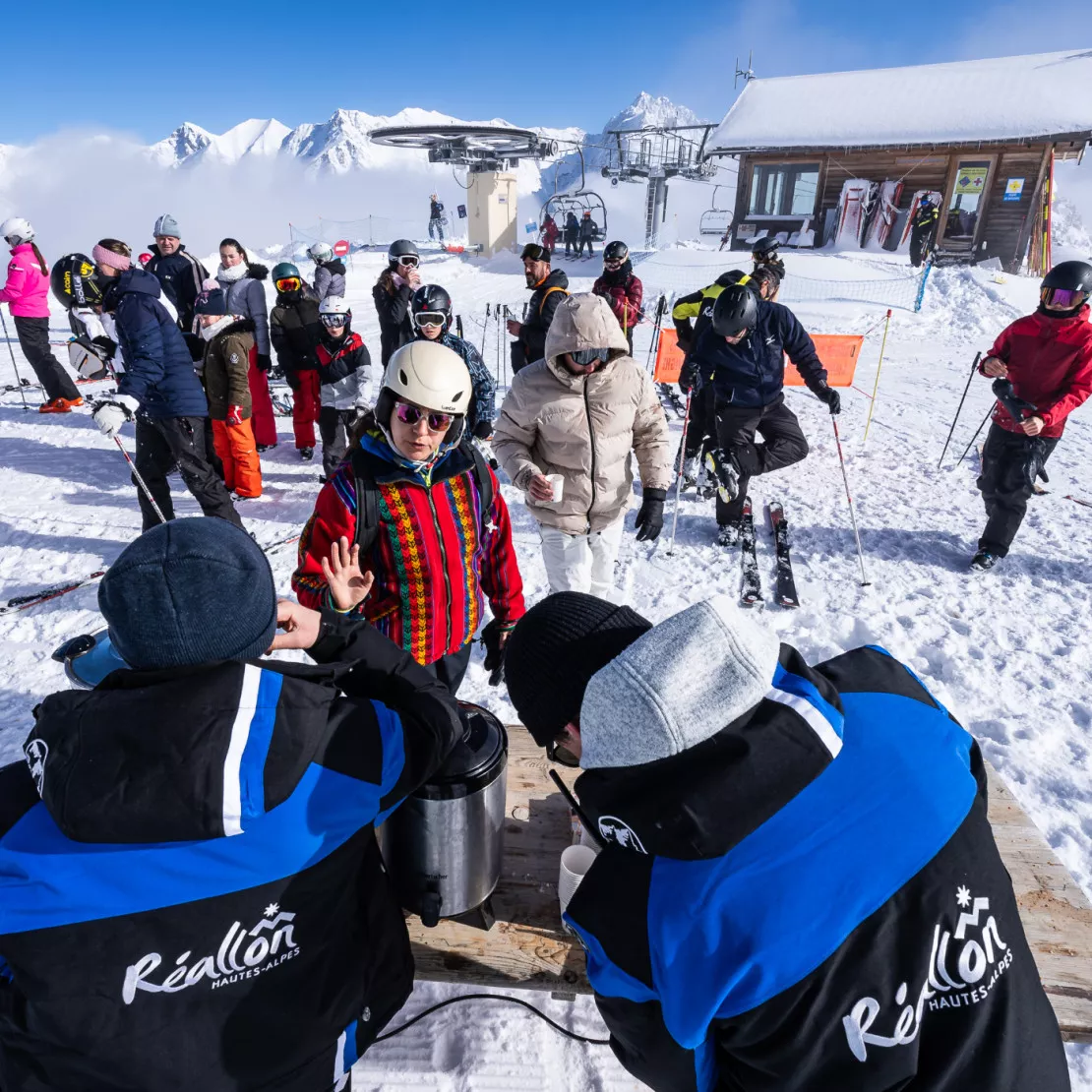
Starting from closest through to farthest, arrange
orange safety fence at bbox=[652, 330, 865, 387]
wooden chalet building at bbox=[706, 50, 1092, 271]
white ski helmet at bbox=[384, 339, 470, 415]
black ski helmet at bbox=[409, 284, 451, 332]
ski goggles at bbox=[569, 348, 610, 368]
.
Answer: white ski helmet at bbox=[384, 339, 470, 415] < ski goggles at bbox=[569, 348, 610, 368] < black ski helmet at bbox=[409, 284, 451, 332] < orange safety fence at bbox=[652, 330, 865, 387] < wooden chalet building at bbox=[706, 50, 1092, 271]

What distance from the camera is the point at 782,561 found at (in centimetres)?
559

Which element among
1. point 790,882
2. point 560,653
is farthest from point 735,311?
point 790,882

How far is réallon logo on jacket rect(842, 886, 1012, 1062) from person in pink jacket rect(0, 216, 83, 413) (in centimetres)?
1113

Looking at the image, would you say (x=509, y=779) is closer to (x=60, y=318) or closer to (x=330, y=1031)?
(x=330, y=1031)

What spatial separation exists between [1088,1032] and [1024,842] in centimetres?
64

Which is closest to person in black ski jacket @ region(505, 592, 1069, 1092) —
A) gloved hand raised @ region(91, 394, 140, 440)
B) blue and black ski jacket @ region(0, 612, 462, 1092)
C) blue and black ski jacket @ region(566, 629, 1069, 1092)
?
blue and black ski jacket @ region(566, 629, 1069, 1092)

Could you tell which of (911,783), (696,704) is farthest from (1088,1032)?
(696,704)

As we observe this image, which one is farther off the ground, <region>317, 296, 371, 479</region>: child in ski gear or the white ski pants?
<region>317, 296, 371, 479</region>: child in ski gear

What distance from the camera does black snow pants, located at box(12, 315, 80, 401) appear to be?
873cm

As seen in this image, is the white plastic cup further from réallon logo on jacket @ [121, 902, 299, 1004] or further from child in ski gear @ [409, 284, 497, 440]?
child in ski gear @ [409, 284, 497, 440]

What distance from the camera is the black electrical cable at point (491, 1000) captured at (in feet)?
7.61

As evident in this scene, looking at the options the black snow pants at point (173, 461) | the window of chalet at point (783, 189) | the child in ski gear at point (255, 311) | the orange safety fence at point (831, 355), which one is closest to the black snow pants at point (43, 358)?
the child in ski gear at point (255, 311)

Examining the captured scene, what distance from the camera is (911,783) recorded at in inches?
44.0

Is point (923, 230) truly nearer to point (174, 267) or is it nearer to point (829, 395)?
point (829, 395)
